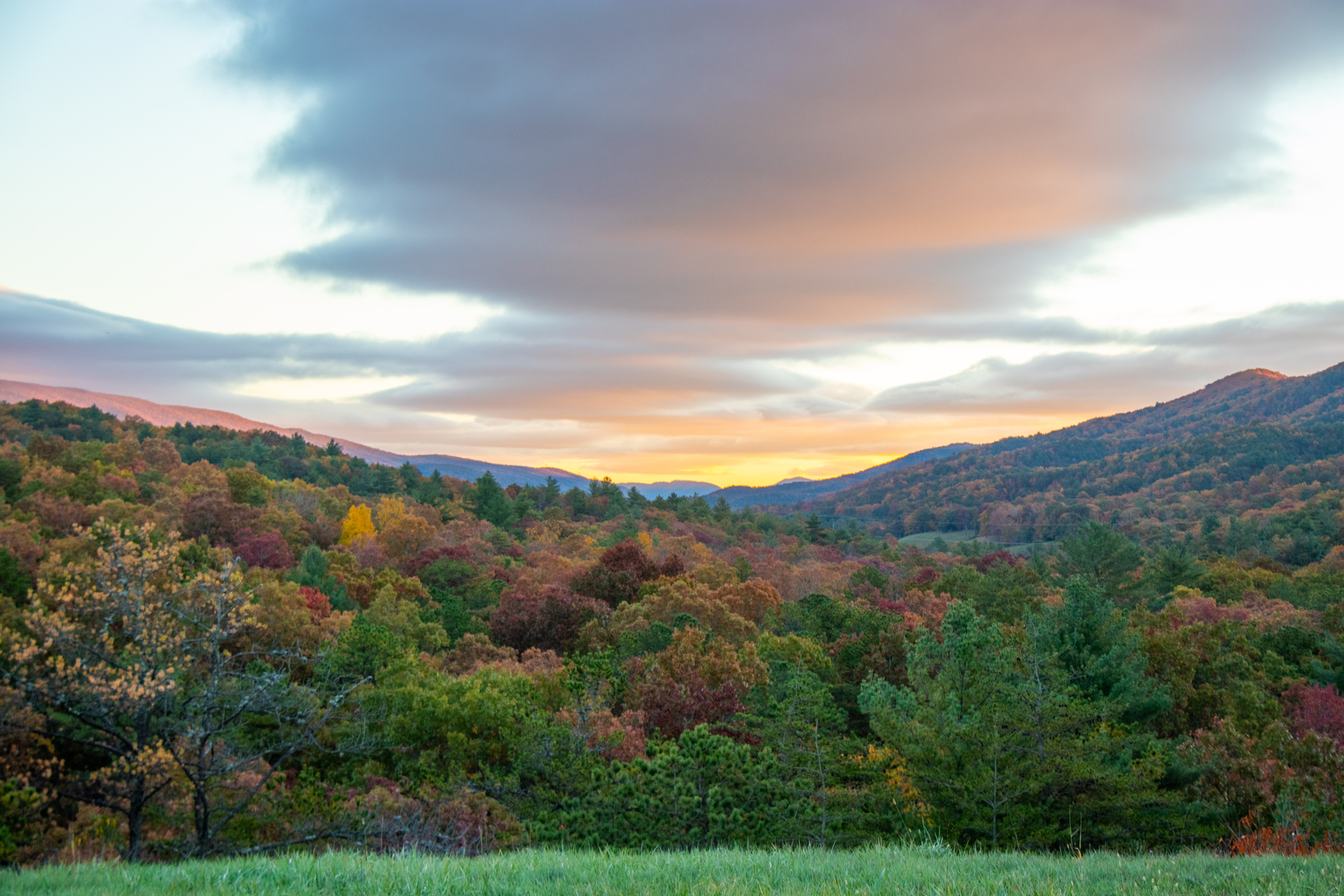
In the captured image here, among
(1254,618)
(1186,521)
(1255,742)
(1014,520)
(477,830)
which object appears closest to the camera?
(477,830)

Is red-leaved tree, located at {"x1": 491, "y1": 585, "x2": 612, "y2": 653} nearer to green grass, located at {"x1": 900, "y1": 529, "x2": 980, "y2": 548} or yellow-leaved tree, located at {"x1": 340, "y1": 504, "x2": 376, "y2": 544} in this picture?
yellow-leaved tree, located at {"x1": 340, "y1": 504, "x2": 376, "y2": 544}

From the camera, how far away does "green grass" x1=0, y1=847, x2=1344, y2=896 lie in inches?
227

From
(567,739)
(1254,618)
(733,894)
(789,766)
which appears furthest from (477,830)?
(1254,618)

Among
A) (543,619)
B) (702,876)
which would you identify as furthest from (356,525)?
(702,876)

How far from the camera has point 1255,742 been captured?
20656mm

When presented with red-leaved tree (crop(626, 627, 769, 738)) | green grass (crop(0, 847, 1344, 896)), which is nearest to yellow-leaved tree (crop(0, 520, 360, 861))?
green grass (crop(0, 847, 1344, 896))

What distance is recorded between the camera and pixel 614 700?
3097cm

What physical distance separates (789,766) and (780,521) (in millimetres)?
129240

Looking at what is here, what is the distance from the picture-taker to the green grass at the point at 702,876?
577cm

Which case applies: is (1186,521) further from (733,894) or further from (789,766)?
(733,894)

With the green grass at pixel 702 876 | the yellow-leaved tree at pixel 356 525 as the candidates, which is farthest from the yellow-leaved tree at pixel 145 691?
the yellow-leaved tree at pixel 356 525

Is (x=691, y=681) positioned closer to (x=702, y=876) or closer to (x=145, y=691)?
(x=145, y=691)

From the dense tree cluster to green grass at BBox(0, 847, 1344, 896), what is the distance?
667cm

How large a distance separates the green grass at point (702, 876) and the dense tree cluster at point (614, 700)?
6.67 meters
